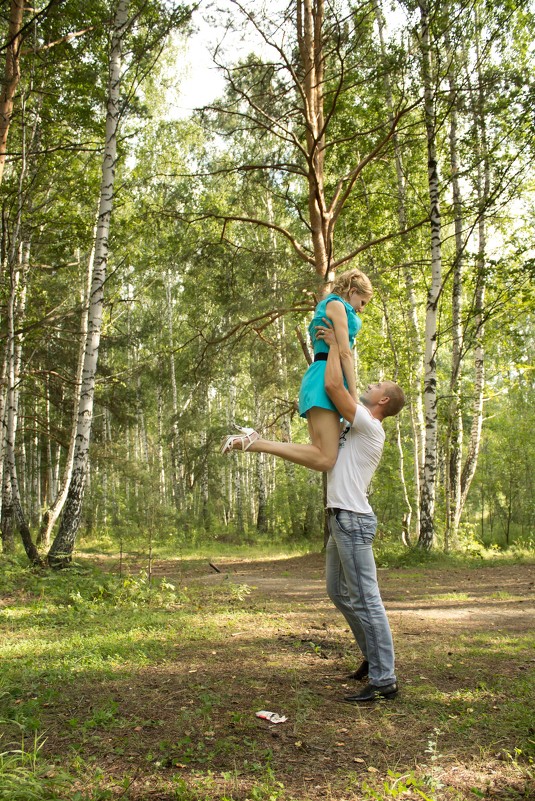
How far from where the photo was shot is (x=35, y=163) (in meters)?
12.4

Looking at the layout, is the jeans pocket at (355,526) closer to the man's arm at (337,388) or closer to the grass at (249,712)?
the man's arm at (337,388)

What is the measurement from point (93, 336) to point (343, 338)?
6.89m

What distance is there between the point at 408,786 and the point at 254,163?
11.4 m

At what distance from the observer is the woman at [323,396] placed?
3.80m

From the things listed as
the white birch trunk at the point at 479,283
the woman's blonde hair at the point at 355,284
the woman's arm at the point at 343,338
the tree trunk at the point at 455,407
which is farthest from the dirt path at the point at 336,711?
the white birch trunk at the point at 479,283

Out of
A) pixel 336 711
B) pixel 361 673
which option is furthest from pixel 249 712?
pixel 361 673

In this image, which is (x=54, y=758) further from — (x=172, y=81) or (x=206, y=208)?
(x=172, y=81)

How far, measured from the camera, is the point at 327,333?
3.91 m

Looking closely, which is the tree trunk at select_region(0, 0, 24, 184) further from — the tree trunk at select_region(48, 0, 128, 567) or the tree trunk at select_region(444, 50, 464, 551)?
the tree trunk at select_region(444, 50, 464, 551)

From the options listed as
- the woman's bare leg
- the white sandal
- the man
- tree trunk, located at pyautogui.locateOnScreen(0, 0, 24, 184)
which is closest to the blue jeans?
the man

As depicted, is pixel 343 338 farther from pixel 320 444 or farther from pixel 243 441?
pixel 243 441

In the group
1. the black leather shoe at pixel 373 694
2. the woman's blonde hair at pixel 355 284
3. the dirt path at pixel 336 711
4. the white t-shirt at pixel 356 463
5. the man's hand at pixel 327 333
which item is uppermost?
the woman's blonde hair at pixel 355 284

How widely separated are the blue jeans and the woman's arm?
0.82 meters

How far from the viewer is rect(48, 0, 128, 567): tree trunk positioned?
30.3 ft
